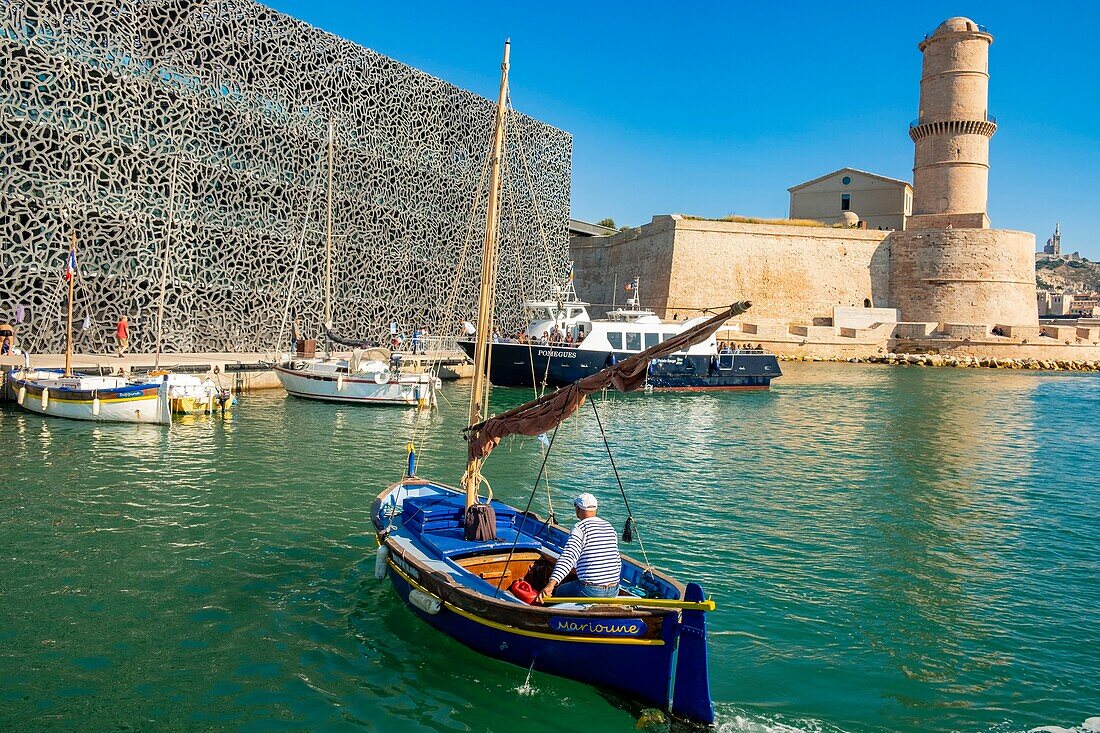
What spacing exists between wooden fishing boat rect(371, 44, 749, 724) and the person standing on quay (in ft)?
57.4

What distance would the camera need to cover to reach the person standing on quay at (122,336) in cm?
2325

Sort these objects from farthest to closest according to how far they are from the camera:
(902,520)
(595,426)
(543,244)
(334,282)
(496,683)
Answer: (543,244), (334,282), (595,426), (902,520), (496,683)

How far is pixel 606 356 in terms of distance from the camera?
1085 inches

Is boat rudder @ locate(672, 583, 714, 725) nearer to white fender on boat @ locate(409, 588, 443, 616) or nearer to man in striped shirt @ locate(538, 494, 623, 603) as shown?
man in striped shirt @ locate(538, 494, 623, 603)

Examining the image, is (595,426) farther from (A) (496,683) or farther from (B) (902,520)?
(A) (496,683)

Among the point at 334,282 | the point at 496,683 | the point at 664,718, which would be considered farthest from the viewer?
the point at 334,282

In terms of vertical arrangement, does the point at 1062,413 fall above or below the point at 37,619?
above

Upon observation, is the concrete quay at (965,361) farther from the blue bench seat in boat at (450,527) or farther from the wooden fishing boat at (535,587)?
the wooden fishing boat at (535,587)

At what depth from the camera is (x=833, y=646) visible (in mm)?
7496

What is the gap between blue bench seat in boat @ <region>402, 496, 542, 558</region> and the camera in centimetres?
777

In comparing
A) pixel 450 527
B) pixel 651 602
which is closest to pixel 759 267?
pixel 450 527

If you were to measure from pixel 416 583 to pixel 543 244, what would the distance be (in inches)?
1330

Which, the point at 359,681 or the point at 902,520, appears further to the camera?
the point at 902,520

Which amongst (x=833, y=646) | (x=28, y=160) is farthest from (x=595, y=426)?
(x=28, y=160)
